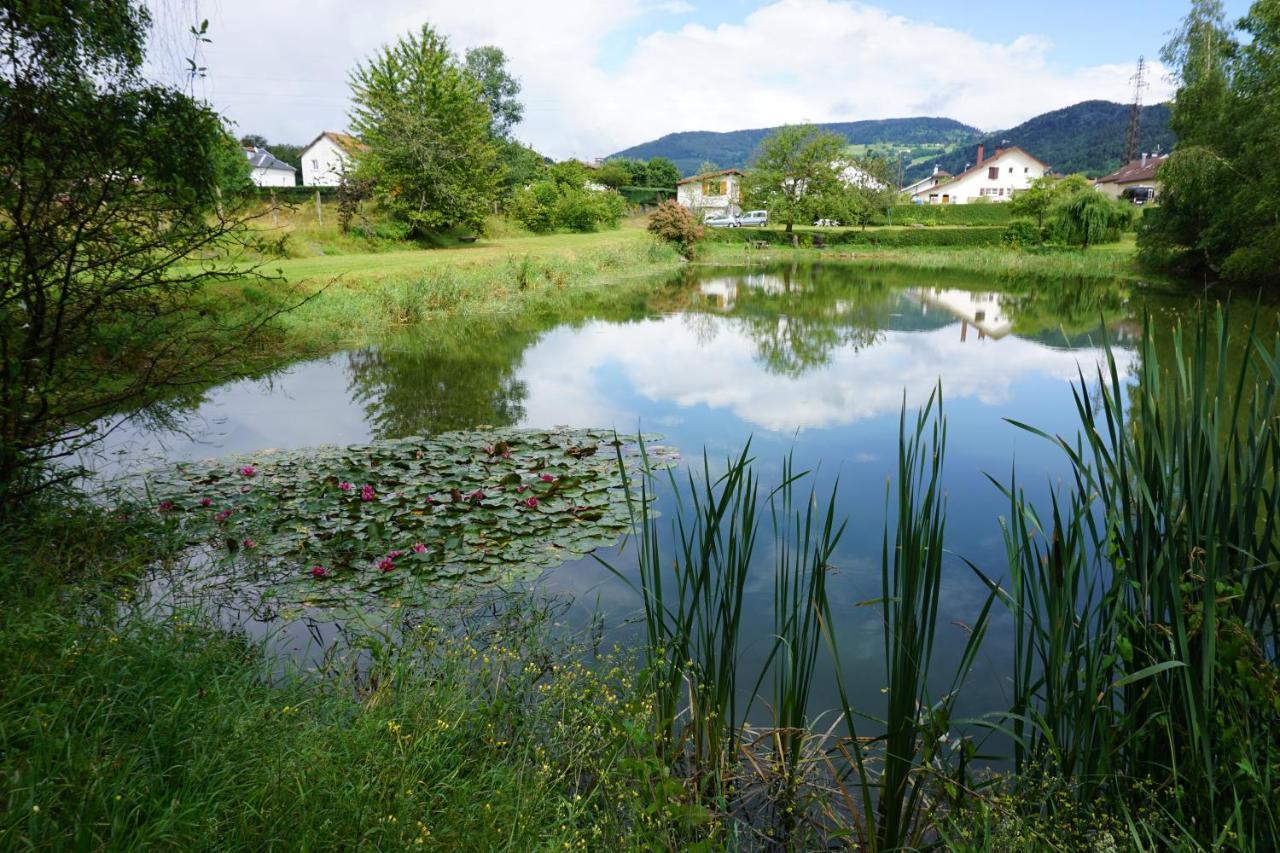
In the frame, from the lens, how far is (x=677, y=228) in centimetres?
2895

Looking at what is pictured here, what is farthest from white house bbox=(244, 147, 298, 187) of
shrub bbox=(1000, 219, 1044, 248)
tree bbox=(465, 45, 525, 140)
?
shrub bbox=(1000, 219, 1044, 248)

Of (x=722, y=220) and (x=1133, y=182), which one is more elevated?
(x=1133, y=182)

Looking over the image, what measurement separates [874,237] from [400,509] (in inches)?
1319

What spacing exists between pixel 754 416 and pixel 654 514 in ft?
9.86

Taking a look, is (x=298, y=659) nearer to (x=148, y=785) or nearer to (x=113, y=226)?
(x=148, y=785)

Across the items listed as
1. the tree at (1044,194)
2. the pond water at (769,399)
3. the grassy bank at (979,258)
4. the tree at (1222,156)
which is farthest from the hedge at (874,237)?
the pond water at (769,399)

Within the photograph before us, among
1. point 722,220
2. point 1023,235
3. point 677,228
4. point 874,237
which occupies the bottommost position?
point 1023,235

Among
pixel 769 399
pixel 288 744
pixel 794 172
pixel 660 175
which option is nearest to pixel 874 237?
pixel 794 172

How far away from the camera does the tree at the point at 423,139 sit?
2242 centimetres

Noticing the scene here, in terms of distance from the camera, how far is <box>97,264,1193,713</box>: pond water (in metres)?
3.97

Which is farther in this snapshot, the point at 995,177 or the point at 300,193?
the point at 995,177

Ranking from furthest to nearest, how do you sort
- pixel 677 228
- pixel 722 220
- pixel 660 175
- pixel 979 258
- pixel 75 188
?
1. pixel 660 175
2. pixel 722 220
3. pixel 677 228
4. pixel 979 258
5. pixel 75 188

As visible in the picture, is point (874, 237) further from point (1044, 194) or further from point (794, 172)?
point (1044, 194)

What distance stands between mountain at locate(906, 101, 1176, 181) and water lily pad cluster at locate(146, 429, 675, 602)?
10277 cm
